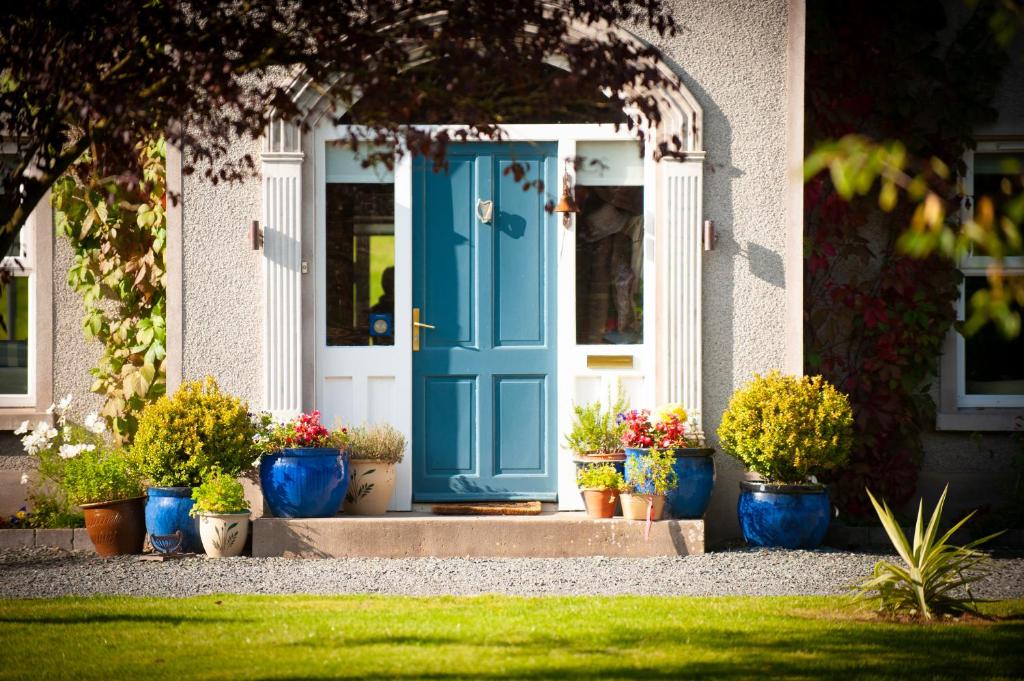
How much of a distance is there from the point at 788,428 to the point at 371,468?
2721 millimetres

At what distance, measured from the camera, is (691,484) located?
768 centimetres

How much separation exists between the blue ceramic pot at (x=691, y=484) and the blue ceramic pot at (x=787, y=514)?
0.27 metres

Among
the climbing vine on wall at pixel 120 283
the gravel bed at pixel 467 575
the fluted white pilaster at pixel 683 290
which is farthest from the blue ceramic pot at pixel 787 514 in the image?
the climbing vine on wall at pixel 120 283

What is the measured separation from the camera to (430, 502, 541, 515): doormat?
8102 mm

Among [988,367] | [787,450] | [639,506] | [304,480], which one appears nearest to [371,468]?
[304,480]

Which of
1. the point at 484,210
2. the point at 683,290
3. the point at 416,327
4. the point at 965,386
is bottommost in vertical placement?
the point at 965,386

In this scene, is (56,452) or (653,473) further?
(56,452)

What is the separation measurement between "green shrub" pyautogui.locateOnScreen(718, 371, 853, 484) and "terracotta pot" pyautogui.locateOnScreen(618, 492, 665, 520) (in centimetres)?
60

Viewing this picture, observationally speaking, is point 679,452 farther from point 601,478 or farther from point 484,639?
point 484,639

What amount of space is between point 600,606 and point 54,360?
511 cm

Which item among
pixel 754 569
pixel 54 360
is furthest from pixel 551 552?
pixel 54 360

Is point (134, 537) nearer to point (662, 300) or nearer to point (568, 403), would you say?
point (568, 403)

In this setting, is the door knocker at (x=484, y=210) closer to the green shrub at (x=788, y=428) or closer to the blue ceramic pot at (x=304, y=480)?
the blue ceramic pot at (x=304, y=480)

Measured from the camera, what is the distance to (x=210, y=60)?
13.7ft
